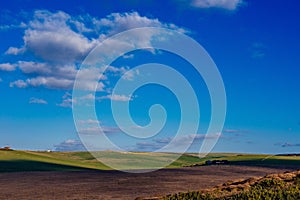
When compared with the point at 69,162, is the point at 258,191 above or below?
below

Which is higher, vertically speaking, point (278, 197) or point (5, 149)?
point (5, 149)

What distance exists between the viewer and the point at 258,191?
2159 centimetres

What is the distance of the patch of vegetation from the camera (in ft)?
64.4

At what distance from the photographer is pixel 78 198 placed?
97.8 ft

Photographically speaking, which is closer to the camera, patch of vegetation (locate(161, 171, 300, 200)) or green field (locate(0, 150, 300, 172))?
patch of vegetation (locate(161, 171, 300, 200))

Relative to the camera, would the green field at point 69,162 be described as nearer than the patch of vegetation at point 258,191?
No

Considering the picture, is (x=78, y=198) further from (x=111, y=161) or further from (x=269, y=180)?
(x=111, y=161)

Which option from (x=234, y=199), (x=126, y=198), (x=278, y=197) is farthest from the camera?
(x=126, y=198)

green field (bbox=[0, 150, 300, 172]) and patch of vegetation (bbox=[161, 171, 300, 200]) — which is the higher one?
green field (bbox=[0, 150, 300, 172])

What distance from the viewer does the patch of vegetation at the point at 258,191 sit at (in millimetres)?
19625

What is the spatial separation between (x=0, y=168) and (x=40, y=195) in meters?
45.1

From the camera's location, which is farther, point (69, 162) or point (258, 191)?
point (69, 162)

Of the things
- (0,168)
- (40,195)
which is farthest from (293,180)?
(0,168)

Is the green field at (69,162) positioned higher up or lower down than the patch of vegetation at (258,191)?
higher up
